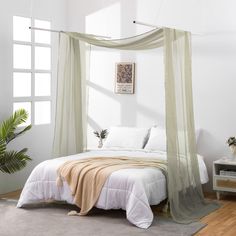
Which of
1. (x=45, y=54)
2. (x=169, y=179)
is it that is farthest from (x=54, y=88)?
(x=169, y=179)

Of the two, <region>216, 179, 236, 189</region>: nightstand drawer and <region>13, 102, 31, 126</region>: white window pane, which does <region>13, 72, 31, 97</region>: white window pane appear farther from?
<region>216, 179, 236, 189</region>: nightstand drawer

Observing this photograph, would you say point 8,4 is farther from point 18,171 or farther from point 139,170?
point 139,170

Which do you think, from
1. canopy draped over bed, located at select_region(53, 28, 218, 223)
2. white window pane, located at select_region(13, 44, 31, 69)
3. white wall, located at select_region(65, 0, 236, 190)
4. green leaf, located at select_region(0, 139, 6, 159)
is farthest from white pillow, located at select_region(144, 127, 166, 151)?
white window pane, located at select_region(13, 44, 31, 69)

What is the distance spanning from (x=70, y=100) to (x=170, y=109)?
1548mm

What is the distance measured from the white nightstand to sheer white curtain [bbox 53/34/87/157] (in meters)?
1.79

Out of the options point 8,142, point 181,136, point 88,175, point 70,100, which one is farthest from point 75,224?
point 70,100

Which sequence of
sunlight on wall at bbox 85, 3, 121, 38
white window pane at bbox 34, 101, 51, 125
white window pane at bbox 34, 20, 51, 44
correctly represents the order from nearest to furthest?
white window pane at bbox 34, 20, 51, 44 → white window pane at bbox 34, 101, 51, 125 → sunlight on wall at bbox 85, 3, 121, 38

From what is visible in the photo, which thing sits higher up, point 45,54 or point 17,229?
point 45,54

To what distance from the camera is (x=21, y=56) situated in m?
6.94

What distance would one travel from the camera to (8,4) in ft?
21.8

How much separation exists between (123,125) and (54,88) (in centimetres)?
120

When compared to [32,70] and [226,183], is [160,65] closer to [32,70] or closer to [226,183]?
[32,70]

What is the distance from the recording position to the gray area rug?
189 inches

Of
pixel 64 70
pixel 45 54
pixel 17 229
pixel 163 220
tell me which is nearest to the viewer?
pixel 17 229
